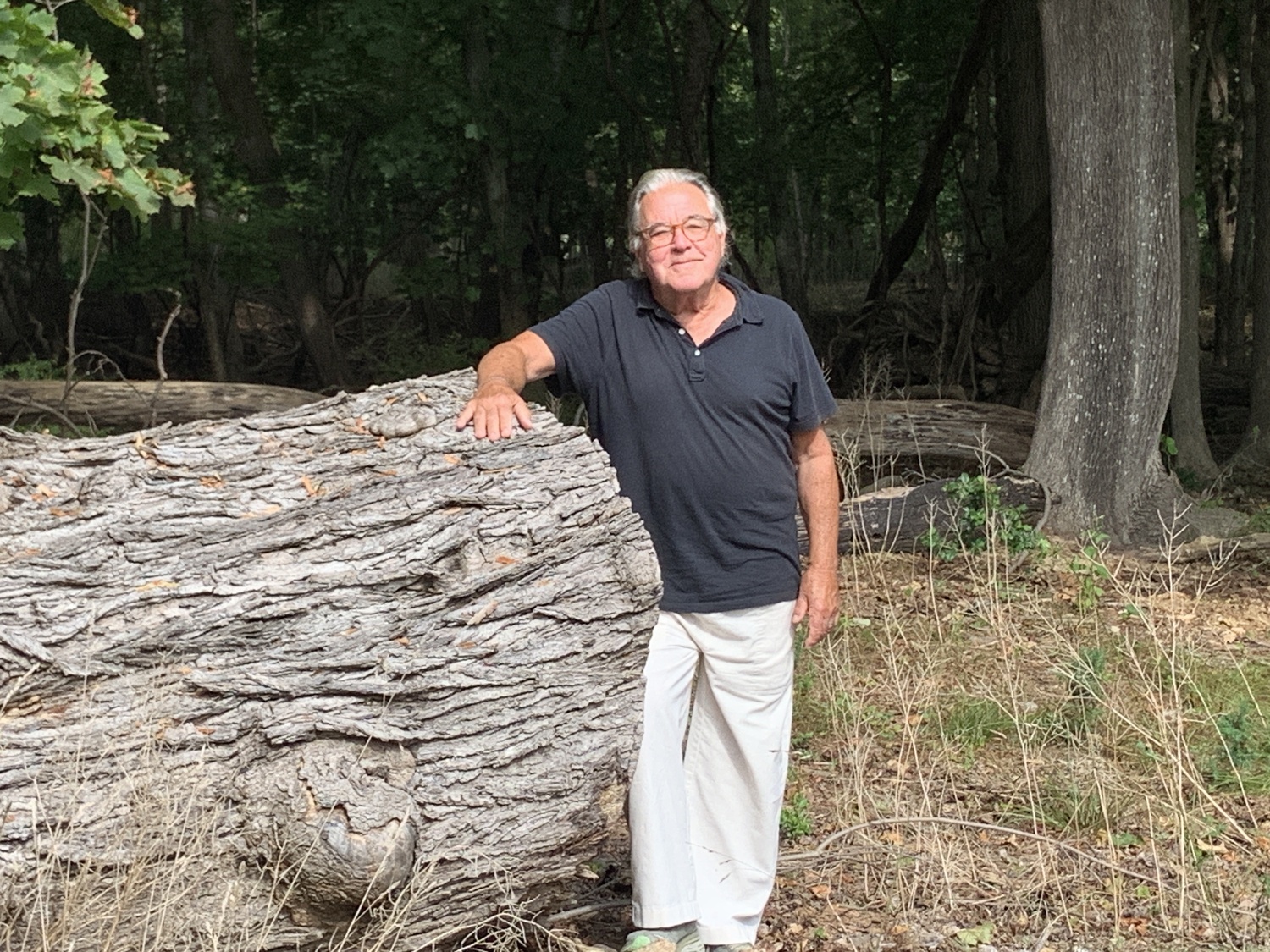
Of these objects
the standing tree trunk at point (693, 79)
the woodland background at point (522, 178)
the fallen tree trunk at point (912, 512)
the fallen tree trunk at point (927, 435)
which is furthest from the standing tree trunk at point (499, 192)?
the fallen tree trunk at point (912, 512)

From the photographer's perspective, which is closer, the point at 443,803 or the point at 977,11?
the point at 443,803

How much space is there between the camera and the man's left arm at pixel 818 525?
3822mm

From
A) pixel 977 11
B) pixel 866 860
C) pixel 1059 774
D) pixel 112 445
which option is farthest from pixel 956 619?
pixel 977 11

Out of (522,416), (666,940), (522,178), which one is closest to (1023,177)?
(522,178)

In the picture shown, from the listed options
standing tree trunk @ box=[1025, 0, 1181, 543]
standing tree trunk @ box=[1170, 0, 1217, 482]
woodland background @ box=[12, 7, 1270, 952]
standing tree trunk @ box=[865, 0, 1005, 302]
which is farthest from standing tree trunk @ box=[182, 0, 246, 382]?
standing tree trunk @ box=[1170, 0, 1217, 482]

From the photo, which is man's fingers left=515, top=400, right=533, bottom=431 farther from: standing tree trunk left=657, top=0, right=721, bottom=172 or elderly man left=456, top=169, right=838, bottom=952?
standing tree trunk left=657, top=0, right=721, bottom=172

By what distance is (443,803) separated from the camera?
325 cm

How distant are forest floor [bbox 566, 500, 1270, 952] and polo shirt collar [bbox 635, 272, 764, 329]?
1.60 metres

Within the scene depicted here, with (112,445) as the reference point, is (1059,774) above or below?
below

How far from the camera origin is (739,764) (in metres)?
3.72

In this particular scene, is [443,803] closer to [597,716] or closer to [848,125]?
[597,716]

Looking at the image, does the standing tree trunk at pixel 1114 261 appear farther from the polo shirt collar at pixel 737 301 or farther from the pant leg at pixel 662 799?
the pant leg at pixel 662 799

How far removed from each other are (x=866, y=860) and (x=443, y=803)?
5.29 ft

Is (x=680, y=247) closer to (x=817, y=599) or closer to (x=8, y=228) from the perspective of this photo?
(x=817, y=599)
